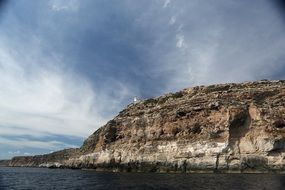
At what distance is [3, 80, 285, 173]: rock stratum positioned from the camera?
A: 239 feet

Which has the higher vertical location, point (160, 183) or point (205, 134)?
point (205, 134)

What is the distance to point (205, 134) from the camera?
8081 centimetres

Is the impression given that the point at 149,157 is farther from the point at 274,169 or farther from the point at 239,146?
the point at 274,169

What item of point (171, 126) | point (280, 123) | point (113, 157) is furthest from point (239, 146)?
point (113, 157)

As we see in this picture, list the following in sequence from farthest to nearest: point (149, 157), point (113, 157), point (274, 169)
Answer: point (113, 157) → point (149, 157) → point (274, 169)

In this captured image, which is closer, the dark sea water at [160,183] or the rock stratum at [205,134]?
the dark sea water at [160,183]

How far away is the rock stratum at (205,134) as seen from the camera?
72.8 m

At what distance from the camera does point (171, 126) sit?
88.4 meters

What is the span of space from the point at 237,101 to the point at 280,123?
11007 millimetres

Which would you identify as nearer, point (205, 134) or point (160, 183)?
point (160, 183)

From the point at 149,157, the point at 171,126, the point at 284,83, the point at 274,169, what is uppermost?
the point at 284,83

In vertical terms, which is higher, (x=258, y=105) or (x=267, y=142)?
(x=258, y=105)

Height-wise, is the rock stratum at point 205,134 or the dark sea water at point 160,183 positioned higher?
the rock stratum at point 205,134

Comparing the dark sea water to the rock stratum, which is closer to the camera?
the dark sea water
